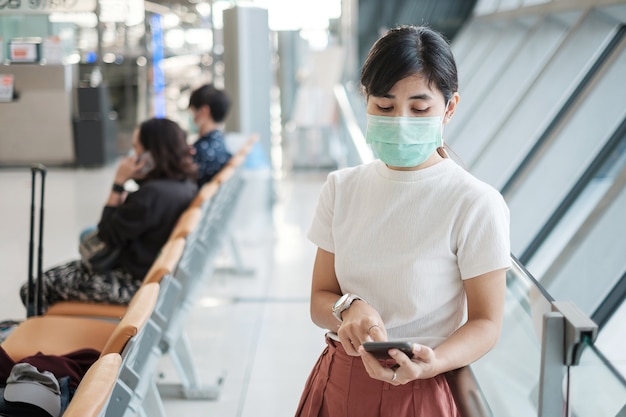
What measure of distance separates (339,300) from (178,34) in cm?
762

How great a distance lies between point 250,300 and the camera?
232 inches

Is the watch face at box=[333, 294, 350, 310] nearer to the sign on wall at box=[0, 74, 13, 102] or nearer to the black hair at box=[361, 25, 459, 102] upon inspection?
the black hair at box=[361, 25, 459, 102]

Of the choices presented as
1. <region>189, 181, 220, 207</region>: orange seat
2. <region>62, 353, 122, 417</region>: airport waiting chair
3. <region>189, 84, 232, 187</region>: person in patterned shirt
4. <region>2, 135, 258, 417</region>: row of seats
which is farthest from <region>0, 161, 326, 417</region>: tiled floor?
<region>62, 353, 122, 417</region>: airport waiting chair

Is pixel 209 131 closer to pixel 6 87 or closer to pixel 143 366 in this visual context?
pixel 6 87

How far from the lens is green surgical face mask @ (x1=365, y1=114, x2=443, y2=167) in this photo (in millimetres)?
1521

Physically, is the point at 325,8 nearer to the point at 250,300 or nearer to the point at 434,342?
the point at 250,300

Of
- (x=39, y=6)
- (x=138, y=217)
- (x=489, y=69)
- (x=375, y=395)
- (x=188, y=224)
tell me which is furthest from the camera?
(x=489, y=69)

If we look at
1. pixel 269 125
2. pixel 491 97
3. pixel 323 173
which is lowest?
pixel 323 173

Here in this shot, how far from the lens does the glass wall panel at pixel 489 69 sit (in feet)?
23.4

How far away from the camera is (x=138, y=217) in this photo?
4.01m

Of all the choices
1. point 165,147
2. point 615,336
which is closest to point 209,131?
point 165,147

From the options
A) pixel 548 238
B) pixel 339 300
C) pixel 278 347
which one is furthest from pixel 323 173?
pixel 339 300

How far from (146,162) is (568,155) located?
2342 mm

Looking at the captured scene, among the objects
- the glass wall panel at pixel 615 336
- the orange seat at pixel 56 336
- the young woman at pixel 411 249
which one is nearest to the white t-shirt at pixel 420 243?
the young woman at pixel 411 249
